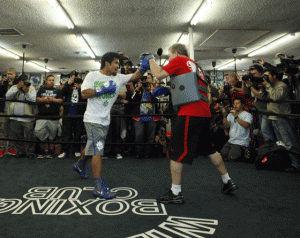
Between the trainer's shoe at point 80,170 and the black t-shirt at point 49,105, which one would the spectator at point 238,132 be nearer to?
the trainer's shoe at point 80,170

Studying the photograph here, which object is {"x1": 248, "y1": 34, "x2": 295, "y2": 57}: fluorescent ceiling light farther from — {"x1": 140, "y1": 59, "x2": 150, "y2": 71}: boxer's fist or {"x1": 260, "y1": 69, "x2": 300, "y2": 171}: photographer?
{"x1": 140, "y1": 59, "x2": 150, "y2": 71}: boxer's fist

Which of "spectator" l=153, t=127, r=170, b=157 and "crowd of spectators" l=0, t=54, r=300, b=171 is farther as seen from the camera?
"spectator" l=153, t=127, r=170, b=157

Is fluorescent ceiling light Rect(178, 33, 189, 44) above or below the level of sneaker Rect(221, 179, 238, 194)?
above

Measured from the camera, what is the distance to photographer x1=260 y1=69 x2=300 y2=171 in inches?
108

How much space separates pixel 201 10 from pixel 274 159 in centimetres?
370

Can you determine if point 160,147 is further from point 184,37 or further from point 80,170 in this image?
point 184,37

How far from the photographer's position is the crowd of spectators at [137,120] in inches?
126

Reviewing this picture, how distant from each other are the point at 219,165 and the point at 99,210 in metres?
1.05

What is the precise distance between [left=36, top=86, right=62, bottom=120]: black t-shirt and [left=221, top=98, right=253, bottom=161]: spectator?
291 centimetres

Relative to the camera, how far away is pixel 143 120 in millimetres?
3391

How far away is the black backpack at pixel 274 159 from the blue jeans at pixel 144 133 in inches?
62.3

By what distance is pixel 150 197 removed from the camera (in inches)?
70.2

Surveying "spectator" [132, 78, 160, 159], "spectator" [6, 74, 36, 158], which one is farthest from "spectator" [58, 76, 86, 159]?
"spectator" [132, 78, 160, 159]

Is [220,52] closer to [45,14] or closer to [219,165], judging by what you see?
[45,14]
